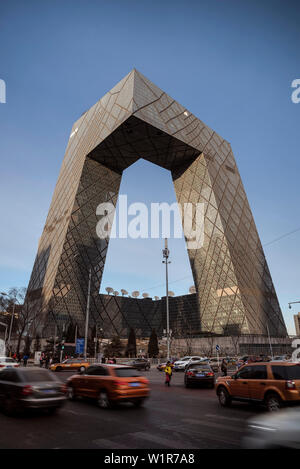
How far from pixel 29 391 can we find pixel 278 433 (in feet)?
22.7

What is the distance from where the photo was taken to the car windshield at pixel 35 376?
9.27 m

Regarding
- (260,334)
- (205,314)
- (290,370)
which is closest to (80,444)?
(290,370)

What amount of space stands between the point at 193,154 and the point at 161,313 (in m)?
53.5

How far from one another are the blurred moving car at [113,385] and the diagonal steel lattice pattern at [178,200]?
166ft

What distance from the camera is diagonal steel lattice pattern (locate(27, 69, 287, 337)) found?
6316 cm

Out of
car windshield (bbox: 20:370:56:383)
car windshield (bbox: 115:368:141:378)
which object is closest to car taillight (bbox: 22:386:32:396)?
car windshield (bbox: 20:370:56:383)

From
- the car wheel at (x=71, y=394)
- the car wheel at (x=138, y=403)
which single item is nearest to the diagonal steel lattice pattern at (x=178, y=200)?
the car wheel at (x=71, y=394)

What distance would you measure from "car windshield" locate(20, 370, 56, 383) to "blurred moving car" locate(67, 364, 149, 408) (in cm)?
193

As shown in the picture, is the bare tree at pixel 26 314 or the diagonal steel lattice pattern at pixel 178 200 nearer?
the bare tree at pixel 26 314

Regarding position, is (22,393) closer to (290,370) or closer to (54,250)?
(290,370)

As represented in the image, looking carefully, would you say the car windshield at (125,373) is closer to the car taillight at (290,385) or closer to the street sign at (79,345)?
the car taillight at (290,385)

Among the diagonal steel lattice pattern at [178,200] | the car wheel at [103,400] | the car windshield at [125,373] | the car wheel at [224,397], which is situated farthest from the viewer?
the diagonal steel lattice pattern at [178,200]

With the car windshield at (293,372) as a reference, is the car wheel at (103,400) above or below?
below

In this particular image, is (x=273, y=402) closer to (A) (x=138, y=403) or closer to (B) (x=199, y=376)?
(A) (x=138, y=403)
